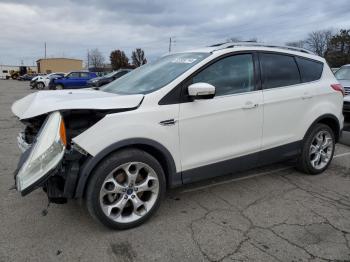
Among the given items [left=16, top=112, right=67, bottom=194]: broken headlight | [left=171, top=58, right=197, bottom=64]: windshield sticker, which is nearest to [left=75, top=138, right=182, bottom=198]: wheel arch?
[left=16, top=112, right=67, bottom=194]: broken headlight

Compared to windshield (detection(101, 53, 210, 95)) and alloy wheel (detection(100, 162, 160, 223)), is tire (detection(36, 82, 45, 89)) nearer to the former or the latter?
windshield (detection(101, 53, 210, 95))

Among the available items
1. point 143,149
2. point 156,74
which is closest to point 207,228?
point 143,149

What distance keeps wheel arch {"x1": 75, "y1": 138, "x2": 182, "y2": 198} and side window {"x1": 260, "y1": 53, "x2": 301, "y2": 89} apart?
1.63 m

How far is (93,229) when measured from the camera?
3287mm

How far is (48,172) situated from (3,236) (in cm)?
98

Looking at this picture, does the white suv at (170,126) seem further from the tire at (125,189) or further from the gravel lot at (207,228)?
the gravel lot at (207,228)

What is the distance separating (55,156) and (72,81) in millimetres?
24564

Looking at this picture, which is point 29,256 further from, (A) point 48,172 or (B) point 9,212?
(B) point 9,212

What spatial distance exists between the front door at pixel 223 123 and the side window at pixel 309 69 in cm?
96

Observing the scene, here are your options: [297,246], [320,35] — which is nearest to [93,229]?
[297,246]

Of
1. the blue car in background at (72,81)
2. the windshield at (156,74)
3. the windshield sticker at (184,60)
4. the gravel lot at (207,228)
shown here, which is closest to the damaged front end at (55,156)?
the gravel lot at (207,228)

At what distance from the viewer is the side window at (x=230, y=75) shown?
3.70 metres

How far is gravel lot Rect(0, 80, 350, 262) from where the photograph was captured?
2885 millimetres

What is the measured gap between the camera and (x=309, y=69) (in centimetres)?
468
